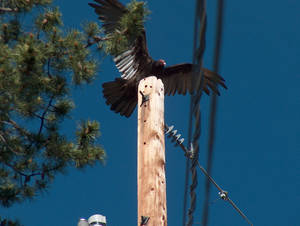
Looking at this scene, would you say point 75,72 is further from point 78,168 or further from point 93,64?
point 78,168

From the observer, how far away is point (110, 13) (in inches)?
196

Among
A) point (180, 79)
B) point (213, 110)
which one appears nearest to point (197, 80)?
point (213, 110)

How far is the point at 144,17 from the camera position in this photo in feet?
14.8

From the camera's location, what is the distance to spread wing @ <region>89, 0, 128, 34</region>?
16.1ft

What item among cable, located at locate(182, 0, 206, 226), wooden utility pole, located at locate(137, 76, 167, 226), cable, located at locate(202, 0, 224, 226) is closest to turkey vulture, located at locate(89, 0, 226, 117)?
wooden utility pole, located at locate(137, 76, 167, 226)

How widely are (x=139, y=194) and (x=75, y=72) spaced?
1.44 metres

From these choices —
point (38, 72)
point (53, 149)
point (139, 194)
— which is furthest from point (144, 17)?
point (139, 194)

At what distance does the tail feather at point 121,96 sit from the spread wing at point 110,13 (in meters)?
0.47

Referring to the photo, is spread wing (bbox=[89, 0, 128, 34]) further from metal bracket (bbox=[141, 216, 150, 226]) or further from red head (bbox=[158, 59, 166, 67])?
metal bracket (bbox=[141, 216, 150, 226])

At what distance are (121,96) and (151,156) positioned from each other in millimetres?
1389

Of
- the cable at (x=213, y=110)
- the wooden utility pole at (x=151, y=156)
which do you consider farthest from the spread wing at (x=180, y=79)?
the cable at (x=213, y=110)

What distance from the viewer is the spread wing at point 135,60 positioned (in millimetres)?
4789

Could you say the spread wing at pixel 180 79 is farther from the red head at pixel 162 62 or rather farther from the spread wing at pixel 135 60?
the red head at pixel 162 62

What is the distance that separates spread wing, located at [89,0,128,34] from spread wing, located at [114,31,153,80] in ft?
0.79
